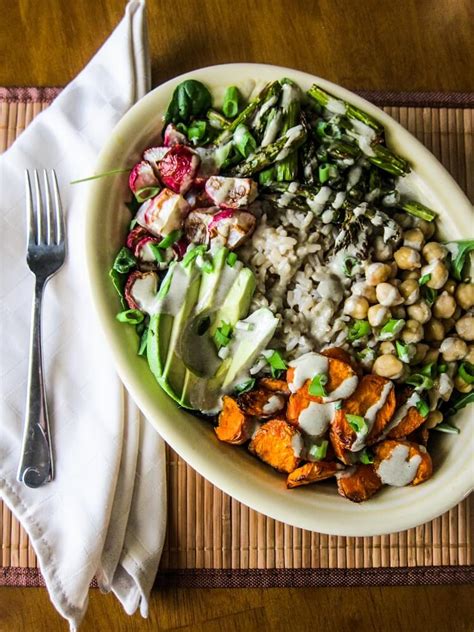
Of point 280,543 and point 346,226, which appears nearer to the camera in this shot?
point 346,226

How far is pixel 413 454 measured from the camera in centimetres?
163

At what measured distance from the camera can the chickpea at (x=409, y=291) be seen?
166 cm

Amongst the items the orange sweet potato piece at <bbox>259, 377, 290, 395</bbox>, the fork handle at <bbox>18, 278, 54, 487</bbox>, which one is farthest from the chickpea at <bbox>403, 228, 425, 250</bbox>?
the fork handle at <bbox>18, 278, 54, 487</bbox>

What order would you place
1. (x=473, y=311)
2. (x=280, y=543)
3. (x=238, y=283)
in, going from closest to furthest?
(x=238, y=283)
(x=473, y=311)
(x=280, y=543)

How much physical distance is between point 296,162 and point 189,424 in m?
0.66

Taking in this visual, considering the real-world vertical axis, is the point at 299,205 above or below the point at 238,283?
above

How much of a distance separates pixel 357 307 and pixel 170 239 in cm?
46

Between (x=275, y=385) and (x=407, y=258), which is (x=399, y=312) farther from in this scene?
(x=275, y=385)

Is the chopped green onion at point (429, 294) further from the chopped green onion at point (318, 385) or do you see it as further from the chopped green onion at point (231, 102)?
the chopped green onion at point (231, 102)

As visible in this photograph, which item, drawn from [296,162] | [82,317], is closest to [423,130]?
[296,162]

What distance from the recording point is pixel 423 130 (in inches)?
76.6

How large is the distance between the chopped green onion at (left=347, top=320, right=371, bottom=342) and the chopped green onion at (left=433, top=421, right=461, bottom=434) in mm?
291

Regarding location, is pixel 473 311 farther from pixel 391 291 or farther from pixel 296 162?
pixel 296 162

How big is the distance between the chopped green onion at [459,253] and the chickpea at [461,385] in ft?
0.78
